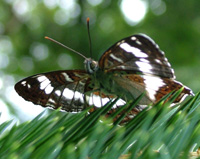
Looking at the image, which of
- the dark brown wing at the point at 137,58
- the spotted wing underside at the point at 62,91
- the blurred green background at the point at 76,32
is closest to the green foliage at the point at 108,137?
the dark brown wing at the point at 137,58

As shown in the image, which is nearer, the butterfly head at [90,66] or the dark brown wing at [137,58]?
the dark brown wing at [137,58]

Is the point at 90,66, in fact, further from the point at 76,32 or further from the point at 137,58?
the point at 76,32

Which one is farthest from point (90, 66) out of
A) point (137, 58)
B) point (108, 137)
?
point (108, 137)

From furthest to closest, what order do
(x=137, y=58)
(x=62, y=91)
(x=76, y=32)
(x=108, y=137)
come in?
1. (x=76, y=32)
2. (x=62, y=91)
3. (x=137, y=58)
4. (x=108, y=137)

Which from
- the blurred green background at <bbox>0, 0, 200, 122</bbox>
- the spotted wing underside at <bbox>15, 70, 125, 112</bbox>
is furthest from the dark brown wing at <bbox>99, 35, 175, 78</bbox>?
the blurred green background at <bbox>0, 0, 200, 122</bbox>

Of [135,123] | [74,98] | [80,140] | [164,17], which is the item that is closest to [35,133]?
[80,140]

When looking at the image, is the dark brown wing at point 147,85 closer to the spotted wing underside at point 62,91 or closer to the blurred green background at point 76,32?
the spotted wing underside at point 62,91

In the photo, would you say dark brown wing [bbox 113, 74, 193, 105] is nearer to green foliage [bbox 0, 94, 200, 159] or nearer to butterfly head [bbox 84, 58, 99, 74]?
butterfly head [bbox 84, 58, 99, 74]
